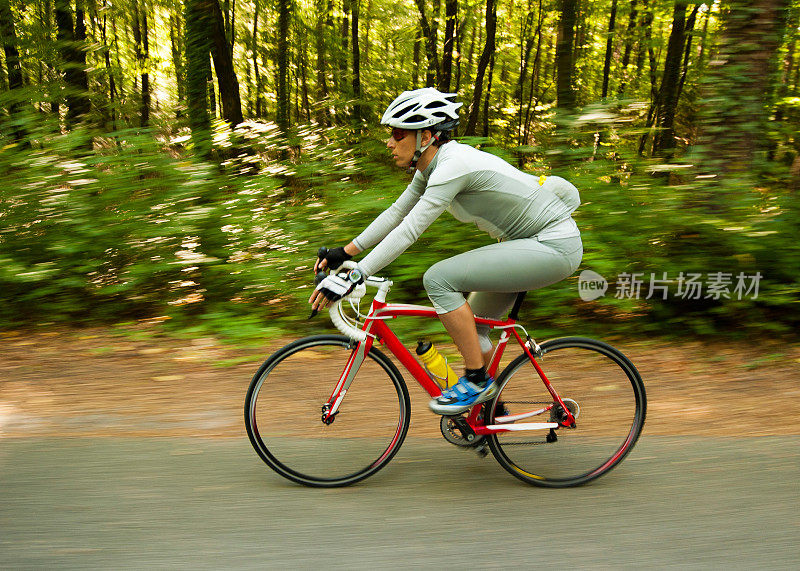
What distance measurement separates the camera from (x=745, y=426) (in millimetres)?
4547

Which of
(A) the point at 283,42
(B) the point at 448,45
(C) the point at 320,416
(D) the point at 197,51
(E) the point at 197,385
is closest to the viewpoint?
(C) the point at 320,416

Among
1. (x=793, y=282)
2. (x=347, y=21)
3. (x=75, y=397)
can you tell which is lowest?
(x=75, y=397)

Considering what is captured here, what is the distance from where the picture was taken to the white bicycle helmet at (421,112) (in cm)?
337

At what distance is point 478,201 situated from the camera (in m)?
3.47

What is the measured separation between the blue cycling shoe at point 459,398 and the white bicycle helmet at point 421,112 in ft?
4.38

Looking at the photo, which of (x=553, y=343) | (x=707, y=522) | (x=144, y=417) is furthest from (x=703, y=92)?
(x=144, y=417)

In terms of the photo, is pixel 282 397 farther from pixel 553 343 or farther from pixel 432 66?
pixel 432 66

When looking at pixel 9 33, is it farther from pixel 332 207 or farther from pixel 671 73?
pixel 671 73

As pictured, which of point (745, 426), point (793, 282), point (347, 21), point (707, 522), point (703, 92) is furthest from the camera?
point (347, 21)

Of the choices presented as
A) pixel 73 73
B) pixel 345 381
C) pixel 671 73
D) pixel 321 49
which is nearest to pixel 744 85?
pixel 345 381

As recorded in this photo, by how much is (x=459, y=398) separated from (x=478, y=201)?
106 cm

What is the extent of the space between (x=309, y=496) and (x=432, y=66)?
20756mm

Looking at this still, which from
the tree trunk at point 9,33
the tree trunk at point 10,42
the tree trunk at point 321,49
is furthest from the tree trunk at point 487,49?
the tree trunk at point 9,33

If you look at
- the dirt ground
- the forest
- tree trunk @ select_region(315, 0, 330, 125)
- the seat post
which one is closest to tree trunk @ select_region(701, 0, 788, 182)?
the forest
